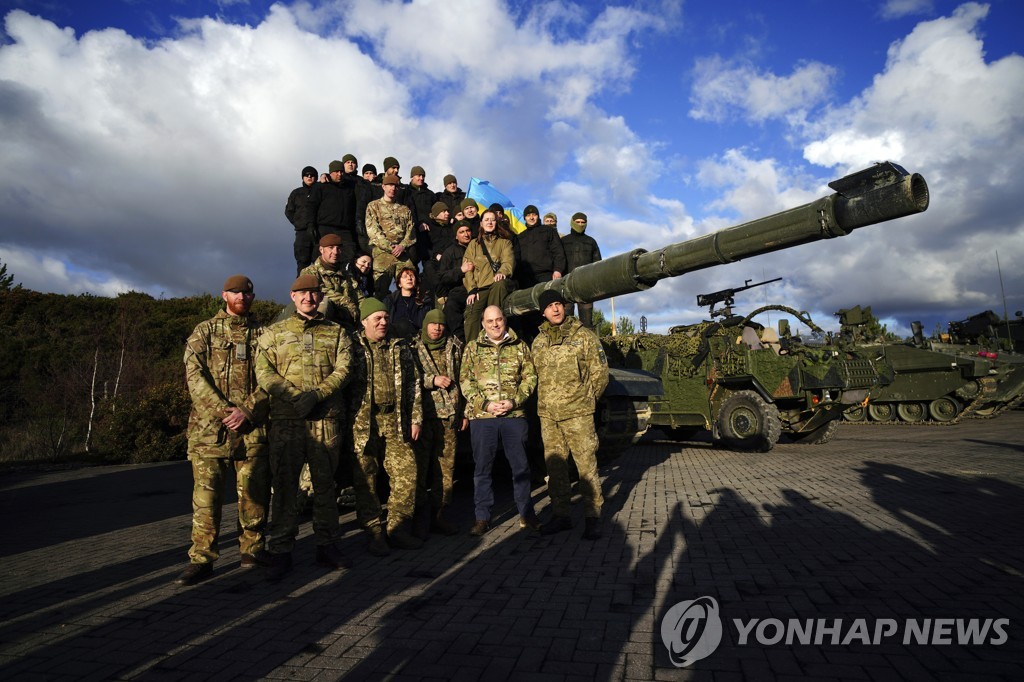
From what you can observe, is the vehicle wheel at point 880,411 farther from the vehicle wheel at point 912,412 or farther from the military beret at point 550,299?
the military beret at point 550,299

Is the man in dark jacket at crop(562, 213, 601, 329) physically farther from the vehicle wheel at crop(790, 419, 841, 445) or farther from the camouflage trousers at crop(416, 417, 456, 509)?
the vehicle wheel at crop(790, 419, 841, 445)

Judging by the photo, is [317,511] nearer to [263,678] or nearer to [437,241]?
[263,678]

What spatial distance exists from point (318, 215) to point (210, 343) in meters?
4.49

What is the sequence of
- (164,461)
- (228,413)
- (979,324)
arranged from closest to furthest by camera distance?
1. (228,413)
2. (164,461)
3. (979,324)

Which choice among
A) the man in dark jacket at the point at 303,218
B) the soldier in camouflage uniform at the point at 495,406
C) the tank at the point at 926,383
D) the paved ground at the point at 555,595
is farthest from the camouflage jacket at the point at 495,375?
the tank at the point at 926,383

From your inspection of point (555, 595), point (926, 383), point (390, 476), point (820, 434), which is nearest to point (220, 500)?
point (390, 476)

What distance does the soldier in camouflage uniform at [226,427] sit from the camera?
153 inches

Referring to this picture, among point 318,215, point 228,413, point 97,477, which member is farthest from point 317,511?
point 97,477

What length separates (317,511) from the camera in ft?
13.3

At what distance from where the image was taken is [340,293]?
5.35m

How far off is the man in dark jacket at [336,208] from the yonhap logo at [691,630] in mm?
6331

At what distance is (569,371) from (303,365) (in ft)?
6.63

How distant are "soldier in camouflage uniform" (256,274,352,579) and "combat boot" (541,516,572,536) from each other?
161cm

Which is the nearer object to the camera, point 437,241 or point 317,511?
point 317,511
